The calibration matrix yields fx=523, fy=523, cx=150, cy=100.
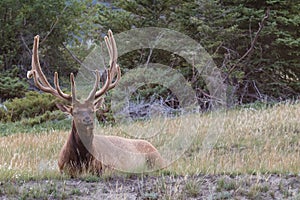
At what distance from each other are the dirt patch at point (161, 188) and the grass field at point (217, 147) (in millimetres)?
186

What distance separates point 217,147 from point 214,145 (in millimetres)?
109

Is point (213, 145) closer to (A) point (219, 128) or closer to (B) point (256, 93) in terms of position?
(A) point (219, 128)

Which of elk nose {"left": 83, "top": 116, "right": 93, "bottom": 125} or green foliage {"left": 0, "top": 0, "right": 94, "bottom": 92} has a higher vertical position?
green foliage {"left": 0, "top": 0, "right": 94, "bottom": 92}

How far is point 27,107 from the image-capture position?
16156 millimetres

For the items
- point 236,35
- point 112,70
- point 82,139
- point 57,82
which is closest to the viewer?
point 82,139

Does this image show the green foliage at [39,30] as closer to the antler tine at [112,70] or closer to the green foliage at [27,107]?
the green foliage at [27,107]

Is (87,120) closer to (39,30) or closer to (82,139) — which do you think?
(82,139)

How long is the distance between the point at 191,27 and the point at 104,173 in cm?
1082

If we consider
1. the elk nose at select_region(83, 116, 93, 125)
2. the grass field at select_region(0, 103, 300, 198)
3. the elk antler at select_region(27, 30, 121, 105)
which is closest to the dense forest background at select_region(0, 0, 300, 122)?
the grass field at select_region(0, 103, 300, 198)

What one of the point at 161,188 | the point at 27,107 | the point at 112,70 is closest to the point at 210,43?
the point at 27,107

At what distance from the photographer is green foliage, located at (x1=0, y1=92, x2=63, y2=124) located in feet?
52.2

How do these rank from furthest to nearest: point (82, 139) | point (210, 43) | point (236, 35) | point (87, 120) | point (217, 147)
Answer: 1. point (236, 35)
2. point (210, 43)
3. point (217, 147)
4. point (82, 139)
5. point (87, 120)

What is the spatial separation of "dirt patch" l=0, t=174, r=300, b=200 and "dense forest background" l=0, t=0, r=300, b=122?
8307 millimetres

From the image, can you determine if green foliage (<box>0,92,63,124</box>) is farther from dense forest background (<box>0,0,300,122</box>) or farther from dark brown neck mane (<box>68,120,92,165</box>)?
dark brown neck mane (<box>68,120,92,165</box>)
